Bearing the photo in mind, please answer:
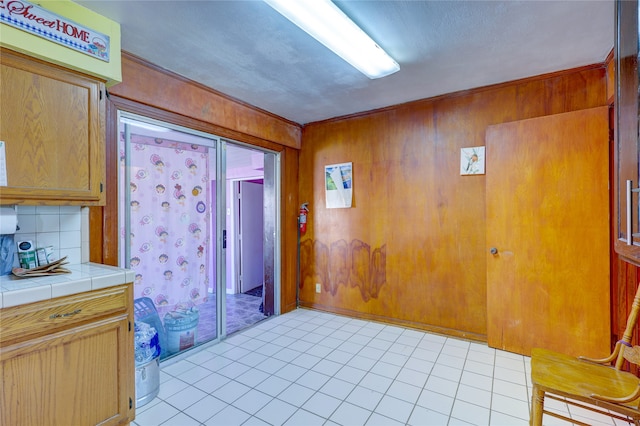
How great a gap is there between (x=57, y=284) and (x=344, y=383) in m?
1.92

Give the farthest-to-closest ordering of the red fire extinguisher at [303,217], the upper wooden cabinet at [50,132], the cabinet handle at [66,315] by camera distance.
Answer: the red fire extinguisher at [303,217], the upper wooden cabinet at [50,132], the cabinet handle at [66,315]

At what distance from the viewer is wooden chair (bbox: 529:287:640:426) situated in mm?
1320

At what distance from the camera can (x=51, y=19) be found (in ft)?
5.33

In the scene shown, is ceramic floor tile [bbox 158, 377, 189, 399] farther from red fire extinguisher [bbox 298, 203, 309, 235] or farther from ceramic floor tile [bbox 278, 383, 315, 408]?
red fire extinguisher [bbox 298, 203, 309, 235]

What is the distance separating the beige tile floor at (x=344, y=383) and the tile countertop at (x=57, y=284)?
94 cm

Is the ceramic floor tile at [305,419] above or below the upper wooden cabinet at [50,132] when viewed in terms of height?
below

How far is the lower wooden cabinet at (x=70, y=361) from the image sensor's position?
4.26 ft

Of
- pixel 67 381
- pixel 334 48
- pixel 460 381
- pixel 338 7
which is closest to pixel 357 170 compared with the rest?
pixel 334 48

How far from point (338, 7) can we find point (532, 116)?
2085 millimetres

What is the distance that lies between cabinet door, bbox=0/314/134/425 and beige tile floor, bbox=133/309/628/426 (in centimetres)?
35

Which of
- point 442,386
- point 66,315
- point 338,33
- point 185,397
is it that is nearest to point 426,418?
point 442,386

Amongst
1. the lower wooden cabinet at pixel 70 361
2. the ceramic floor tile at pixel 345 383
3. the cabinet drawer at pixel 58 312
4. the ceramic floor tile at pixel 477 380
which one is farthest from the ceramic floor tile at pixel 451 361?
the cabinet drawer at pixel 58 312

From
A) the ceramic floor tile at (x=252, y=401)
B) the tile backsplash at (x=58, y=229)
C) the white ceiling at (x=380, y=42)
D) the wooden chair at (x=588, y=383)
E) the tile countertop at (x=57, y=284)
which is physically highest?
the white ceiling at (x=380, y=42)

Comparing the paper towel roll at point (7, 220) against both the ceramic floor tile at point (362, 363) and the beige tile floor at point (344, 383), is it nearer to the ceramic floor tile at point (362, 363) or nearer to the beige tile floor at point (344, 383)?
the beige tile floor at point (344, 383)
